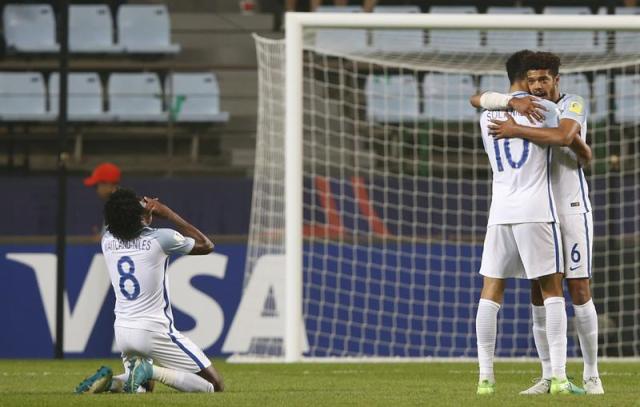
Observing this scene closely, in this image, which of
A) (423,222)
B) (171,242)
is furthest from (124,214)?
(423,222)

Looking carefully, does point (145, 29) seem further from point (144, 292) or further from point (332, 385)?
point (144, 292)

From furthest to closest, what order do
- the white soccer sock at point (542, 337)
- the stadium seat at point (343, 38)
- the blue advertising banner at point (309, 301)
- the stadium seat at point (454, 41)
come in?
the stadium seat at point (343, 38), the stadium seat at point (454, 41), the blue advertising banner at point (309, 301), the white soccer sock at point (542, 337)

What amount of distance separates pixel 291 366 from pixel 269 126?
2.51 meters

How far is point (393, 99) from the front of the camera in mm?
13102

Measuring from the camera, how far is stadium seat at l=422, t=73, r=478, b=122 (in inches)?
497

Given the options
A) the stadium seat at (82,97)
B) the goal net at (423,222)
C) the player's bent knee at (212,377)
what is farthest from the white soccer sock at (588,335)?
the stadium seat at (82,97)

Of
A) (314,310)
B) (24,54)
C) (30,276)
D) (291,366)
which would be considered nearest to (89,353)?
(30,276)

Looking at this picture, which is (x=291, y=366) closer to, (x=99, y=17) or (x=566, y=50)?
(x=566, y=50)

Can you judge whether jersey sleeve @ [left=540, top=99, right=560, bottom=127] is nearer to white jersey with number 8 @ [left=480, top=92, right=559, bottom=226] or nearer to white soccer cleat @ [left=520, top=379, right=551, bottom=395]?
white jersey with number 8 @ [left=480, top=92, right=559, bottom=226]

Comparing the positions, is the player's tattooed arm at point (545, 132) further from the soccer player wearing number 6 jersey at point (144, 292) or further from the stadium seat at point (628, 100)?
the stadium seat at point (628, 100)

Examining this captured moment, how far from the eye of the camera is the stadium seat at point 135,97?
47.5 feet

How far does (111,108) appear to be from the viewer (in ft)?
48.4

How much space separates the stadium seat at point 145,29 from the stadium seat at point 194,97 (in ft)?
1.15

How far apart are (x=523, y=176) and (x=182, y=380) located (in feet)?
6.17
